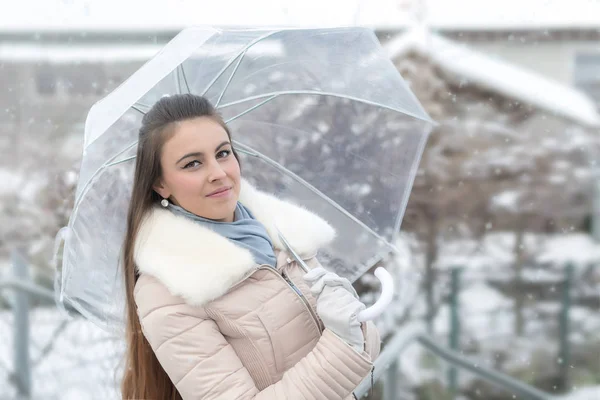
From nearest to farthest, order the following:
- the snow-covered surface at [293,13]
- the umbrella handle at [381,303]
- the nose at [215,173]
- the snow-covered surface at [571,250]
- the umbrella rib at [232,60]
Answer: the umbrella handle at [381,303]
the nose at [215,173]
the umbrella rib at [232,60]
the snow-covered surface at [293,13]
the snow-covered surface at [571,250]

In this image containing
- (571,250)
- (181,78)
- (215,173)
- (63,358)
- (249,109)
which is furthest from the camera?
(63,358)

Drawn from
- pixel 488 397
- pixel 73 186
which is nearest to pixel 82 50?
pixel 73 186

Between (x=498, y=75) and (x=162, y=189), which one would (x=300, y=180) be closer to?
(x=162, y=189)

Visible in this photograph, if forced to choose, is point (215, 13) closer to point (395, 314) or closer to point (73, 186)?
point (73, 186)

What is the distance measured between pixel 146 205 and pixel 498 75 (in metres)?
1.71

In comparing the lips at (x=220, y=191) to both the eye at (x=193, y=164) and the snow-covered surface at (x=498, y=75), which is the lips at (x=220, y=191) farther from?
the snow-covered surface at (x=498, y=75)

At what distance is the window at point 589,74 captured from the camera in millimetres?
2410

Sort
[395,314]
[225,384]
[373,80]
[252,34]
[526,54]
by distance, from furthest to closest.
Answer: [395,314], [526,54], [373,80], [252,34], [225,384]

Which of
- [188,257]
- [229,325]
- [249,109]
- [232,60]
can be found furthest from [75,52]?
[229,325]

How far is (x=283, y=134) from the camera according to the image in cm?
153

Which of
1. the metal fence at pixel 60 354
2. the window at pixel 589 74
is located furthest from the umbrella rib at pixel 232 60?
the window at pixel 589 74

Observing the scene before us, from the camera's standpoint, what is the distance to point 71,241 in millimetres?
1225

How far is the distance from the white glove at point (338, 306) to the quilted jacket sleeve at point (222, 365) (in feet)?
0.07

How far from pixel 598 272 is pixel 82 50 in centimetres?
231
